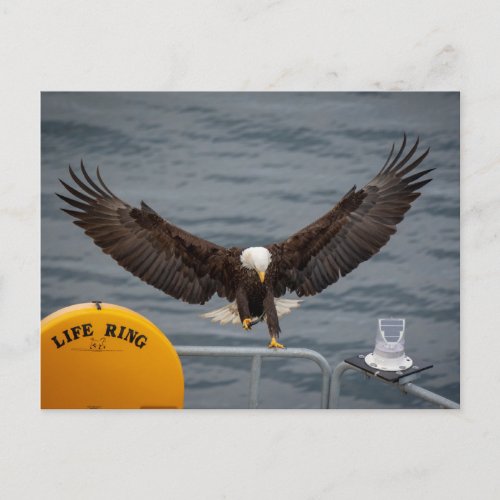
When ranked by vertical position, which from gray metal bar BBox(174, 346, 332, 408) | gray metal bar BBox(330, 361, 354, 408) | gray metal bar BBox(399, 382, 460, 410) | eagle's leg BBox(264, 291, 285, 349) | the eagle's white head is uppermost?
the eagle's white head

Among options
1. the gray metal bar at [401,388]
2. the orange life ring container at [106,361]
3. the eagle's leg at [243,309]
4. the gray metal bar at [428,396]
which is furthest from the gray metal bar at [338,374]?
the orange life ring container at [106,361]

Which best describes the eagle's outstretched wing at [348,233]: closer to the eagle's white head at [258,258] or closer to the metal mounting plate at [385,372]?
the eagle's white head at [258,258]

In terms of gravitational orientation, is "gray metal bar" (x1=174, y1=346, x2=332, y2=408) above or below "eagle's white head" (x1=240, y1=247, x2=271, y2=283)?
below

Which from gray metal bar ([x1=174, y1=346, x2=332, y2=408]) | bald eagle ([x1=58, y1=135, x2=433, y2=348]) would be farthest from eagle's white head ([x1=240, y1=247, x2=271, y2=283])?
gray metal bar ([x1=174, y1=346, x2=332, y2=408])

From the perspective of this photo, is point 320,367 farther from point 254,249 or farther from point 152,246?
point 152,246

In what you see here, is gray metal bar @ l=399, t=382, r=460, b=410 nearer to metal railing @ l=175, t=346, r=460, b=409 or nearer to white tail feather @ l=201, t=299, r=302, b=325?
metal railing @ l=175, t=346, r=460, b=409

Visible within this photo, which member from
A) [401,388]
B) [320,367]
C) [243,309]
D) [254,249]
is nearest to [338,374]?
[320,367]
